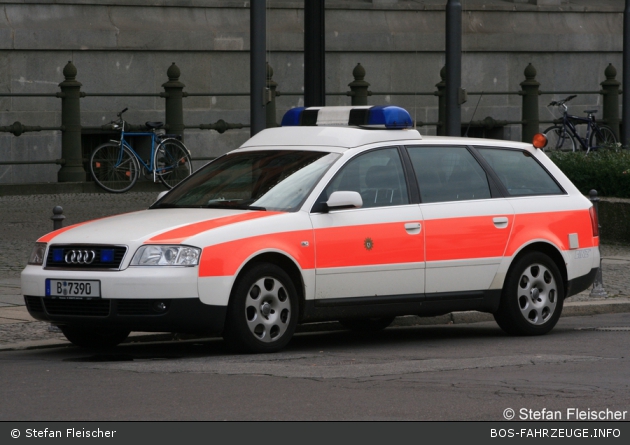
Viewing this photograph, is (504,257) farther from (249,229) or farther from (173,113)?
(173,113)

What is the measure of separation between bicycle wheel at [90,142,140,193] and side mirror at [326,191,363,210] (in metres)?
12.7

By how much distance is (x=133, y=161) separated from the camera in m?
22.3

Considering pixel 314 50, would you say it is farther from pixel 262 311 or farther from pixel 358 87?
pixel 358 87

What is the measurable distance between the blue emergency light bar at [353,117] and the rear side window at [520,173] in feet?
2.37

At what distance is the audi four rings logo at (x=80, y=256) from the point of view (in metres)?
9.32

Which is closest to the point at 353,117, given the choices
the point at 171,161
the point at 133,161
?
the point at 133,161

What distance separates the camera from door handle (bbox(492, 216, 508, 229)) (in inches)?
419

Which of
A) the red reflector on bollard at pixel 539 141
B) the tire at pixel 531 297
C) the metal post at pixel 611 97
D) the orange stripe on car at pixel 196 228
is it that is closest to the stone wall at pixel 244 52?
the metal post at pixel 611 97

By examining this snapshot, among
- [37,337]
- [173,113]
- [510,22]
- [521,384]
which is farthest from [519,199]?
[510,22]

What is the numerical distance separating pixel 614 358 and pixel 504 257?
1549 millimetres

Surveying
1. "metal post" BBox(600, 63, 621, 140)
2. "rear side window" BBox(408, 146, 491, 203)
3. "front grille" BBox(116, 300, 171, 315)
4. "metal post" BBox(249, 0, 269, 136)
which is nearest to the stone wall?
"metal post" BBox(600, 63, 621, 140)

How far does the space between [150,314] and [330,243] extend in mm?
1407

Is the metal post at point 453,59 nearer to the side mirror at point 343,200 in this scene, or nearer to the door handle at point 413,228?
the door handle at point 413,228

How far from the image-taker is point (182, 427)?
6.67m
